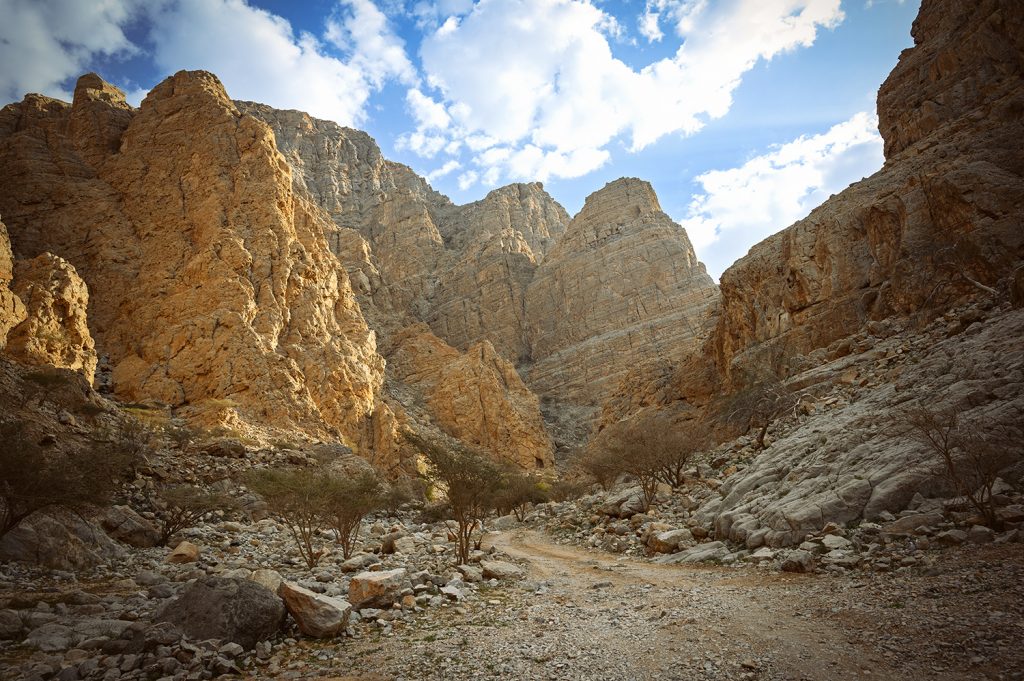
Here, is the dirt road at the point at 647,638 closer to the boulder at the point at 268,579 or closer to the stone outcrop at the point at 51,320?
the boulder at the point at 268,579

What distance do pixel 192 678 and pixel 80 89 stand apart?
82.3 meters

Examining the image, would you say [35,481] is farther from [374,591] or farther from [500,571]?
[500,571]

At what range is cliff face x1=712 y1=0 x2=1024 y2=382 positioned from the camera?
25016mm

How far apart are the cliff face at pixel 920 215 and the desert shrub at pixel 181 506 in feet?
101

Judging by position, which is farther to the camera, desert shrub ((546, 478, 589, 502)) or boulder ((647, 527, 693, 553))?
desert shrub ((546, 478, 589, 502))

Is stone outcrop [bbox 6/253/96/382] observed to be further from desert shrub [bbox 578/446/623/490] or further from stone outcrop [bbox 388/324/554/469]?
stone outcrop [bbox 388/324/554/469]

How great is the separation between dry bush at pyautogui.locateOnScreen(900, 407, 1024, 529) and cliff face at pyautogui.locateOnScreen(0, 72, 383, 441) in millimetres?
40545

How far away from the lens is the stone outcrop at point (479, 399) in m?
69.9

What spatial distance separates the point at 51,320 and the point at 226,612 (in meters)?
33.5

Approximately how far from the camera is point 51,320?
102 feet

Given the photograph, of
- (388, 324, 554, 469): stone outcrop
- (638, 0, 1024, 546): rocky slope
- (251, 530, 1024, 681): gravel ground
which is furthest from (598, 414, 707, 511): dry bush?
(388, 324, 554, 469): stone outcrop

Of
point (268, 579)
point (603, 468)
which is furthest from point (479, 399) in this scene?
point (268, 579)

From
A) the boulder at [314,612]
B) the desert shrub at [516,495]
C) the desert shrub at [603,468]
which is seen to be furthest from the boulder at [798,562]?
the desert shrub at [516,495]

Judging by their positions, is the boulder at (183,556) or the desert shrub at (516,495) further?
the desert shrub at (516,495)
